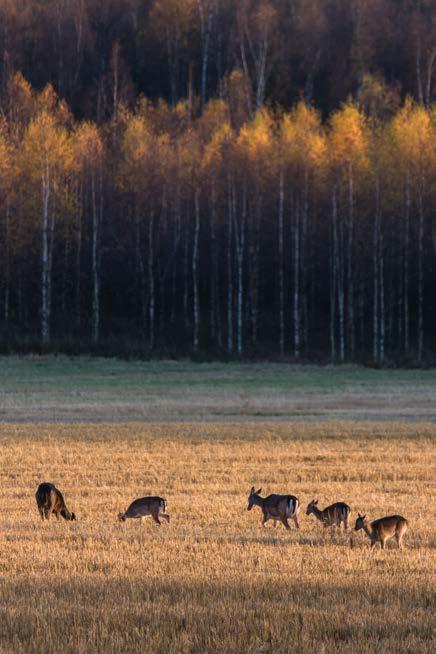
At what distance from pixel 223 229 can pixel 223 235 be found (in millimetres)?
530

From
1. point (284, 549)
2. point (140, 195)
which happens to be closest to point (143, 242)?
point (140, 195)

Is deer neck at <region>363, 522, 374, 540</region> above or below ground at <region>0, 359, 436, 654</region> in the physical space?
above

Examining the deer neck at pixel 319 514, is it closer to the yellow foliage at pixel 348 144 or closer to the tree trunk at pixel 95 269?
the tree trunk at pixel 95 269

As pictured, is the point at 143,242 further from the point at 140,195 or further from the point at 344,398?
the point at 344,398

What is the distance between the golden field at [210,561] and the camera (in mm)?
10695

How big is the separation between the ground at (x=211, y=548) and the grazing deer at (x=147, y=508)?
167 millimetres

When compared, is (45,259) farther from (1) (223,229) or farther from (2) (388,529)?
(2) (388,529)

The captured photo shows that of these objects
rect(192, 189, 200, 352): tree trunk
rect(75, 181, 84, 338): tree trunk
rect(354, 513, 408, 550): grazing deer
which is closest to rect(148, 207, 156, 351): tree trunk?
rect(192, 189, 200, 352): tree trunk

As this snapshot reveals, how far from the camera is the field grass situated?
121ft

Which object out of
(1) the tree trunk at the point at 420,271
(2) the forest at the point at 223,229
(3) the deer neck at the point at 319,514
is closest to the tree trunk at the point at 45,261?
(2) the forest at the point at 223,229

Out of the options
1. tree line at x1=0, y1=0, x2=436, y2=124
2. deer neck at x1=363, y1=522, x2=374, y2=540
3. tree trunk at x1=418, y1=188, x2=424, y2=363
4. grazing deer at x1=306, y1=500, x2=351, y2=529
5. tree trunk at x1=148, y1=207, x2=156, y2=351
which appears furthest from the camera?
tree line at x1=0, y1=0, x2=436, y2=124

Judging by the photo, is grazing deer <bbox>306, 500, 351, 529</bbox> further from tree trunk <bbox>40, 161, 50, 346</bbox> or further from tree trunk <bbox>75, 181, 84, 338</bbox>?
tree trunk <bbox>75, 181, 84, 338</bbox>

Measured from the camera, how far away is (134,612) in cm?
1133

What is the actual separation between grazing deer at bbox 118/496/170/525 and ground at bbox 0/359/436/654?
0.17 m
